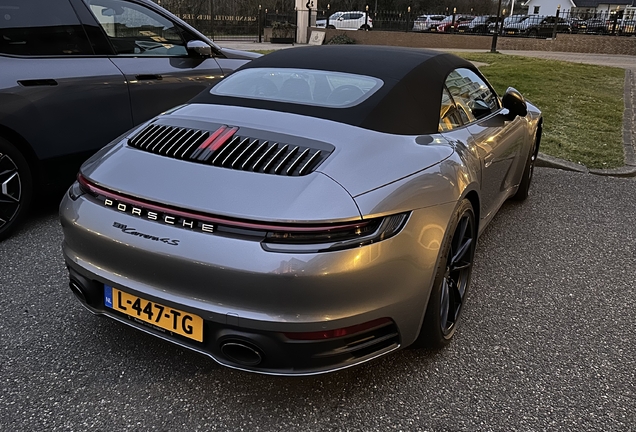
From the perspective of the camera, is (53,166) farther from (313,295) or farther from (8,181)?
(313,295)

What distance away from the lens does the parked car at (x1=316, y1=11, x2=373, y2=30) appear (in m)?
32.2

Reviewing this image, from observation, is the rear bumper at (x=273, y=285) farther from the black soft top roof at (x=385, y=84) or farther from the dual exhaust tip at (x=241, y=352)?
the black soft top roof at (x=385, y=84)

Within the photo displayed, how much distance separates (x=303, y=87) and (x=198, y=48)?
2426 millimetres

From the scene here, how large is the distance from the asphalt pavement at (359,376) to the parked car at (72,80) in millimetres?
756

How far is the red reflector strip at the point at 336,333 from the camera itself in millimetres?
1881

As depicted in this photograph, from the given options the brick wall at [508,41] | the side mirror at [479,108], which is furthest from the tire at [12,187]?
the brick wall at [508,41]

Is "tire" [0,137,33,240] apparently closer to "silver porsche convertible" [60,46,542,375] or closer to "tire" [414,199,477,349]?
"silver porsche convertible" [60,46,542,375]

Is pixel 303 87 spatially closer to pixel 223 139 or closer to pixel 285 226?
pixel 223 139

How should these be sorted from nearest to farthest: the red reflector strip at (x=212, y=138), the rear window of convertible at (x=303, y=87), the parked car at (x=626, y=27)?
the red reflector strip at (x=212, y=138)
the rear window of convertible at (x=303, y=87)
the parked car at (x=626, y=27)

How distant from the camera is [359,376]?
7.80 feet

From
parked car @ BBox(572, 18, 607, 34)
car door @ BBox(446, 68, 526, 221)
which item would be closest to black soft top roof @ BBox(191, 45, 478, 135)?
car door @ BBox(446, 68, 526, 221)

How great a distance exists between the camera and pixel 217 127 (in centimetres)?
237

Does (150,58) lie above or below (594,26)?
below

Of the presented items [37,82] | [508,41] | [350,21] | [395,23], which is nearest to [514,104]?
[37,82]
